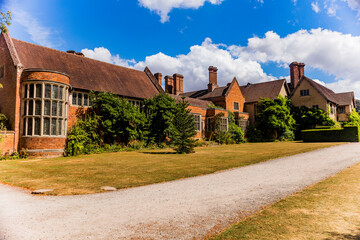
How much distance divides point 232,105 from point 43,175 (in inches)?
1203

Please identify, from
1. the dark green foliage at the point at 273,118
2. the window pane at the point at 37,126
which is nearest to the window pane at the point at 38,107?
the window pane at the point at 37,126

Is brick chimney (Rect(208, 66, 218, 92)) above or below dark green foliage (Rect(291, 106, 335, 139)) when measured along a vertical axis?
above

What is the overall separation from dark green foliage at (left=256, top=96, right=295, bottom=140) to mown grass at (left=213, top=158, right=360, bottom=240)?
2948cm

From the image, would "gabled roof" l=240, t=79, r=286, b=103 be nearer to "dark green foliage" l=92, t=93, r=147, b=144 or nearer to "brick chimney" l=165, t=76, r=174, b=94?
"brick chimney" l=165, t=76, r=174, b=94

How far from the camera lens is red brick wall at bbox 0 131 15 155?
15.2m

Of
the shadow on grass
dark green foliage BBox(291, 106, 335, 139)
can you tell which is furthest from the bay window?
dark green foliage BBox(291, 106, 335, 139)

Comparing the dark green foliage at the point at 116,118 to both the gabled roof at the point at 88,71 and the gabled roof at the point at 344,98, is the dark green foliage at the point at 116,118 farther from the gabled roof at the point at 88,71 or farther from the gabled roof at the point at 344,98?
the gabled roof at the point at 344,98

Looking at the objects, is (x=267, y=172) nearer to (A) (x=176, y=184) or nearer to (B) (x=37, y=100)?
(A) (x=176, y=184)

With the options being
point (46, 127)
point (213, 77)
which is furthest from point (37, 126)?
point (213, 77)

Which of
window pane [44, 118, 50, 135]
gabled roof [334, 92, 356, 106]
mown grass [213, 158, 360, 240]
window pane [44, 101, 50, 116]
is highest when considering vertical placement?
gabled roof [334, 92, 356, 106]

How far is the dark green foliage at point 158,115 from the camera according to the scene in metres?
22.7

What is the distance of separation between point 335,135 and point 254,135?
1066 cm

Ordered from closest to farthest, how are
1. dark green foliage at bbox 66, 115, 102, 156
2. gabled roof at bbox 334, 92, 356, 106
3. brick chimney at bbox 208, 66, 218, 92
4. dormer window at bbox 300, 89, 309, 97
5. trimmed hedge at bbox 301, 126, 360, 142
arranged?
dark green foliage at bbox 66, 115, 102, 156 < trimmed hedge at bbox 301, 126, 360, 142 < dormer window at bbox 300, 89, 309, 97 < gabled roof at bbox 334, 92, 356, 106 < brick chimney at bbox 208, 66, 218, 92

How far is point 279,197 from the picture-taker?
5602 mm
